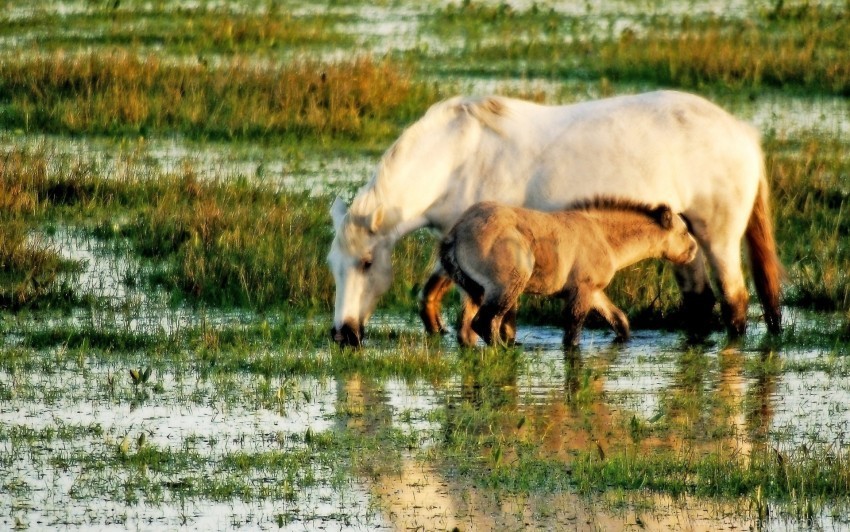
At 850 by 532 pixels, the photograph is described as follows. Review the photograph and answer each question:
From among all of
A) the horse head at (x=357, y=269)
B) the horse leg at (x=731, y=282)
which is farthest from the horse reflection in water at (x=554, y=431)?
the horse head at (x=357, y=269)

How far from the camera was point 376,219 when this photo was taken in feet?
31.4

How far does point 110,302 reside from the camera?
10.7 m

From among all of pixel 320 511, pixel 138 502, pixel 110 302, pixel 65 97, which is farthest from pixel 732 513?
pixel 65 97

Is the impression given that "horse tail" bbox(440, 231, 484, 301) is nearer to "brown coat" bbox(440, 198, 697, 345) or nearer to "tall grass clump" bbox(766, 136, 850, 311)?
"brown coat" bbox(440, 198, 697, 345)

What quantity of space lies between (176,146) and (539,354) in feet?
23.7

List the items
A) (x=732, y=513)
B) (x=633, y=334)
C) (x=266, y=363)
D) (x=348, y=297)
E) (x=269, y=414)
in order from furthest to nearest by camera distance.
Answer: (x=633, y=334) < (x=348, y=297) < (x=266, y=363) < (x=269, y=414) < (x=732, y=513)

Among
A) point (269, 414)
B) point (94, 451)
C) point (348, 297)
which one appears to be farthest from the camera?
point (348, 297)

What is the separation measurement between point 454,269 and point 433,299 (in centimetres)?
69

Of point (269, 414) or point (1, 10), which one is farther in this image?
point (1, 10)

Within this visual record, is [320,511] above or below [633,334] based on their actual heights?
above

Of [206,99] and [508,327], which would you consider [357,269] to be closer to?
[508,327]

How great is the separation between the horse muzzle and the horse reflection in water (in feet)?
2.22

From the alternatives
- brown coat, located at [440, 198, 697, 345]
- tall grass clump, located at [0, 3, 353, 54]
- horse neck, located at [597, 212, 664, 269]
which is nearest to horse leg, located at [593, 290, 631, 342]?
brown coat, located at [440, 198, 697, 345]

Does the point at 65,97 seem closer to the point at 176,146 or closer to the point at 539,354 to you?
the point at 176,146
